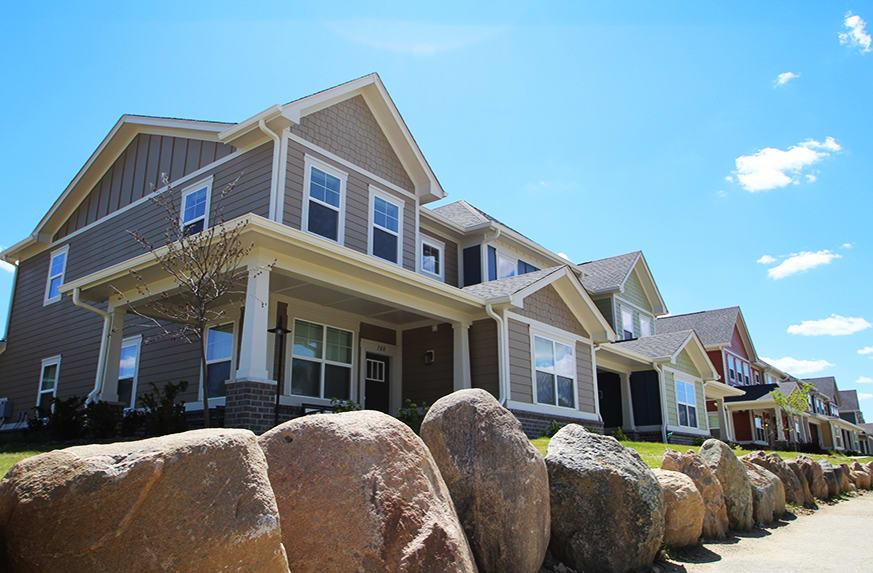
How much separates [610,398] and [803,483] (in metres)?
11.3

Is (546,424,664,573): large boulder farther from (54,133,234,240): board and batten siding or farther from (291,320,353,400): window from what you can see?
(54,133,234,240): board and batten siding

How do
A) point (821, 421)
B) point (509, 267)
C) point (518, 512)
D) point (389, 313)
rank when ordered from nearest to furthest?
point (518, 512), point (389, 313), point (509, 267), point (821, 421)

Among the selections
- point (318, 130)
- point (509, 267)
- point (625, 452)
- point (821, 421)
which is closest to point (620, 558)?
point (625, 452)

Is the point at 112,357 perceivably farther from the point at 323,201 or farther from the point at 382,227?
the point at 382,227

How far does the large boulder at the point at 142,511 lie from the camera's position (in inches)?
97.1

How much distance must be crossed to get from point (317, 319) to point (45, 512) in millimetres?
11002

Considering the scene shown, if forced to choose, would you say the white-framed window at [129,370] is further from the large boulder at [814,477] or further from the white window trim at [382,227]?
the large boulder at [814,477]

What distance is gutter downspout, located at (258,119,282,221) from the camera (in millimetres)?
12070

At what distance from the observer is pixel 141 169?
A: 1562 centimetres

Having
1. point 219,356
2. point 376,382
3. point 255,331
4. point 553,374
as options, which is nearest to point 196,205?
point 219,356

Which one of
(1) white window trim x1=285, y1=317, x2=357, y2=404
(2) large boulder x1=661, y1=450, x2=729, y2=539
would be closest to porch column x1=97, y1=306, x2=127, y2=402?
(1) white window trim x1=285, y1=317, x2=357, y2=404

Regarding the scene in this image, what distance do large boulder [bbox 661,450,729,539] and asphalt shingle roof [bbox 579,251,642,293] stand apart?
58.0 feet

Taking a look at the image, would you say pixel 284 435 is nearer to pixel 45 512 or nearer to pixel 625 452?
pixel 45 512

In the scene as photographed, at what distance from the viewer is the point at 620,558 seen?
5.09 m
